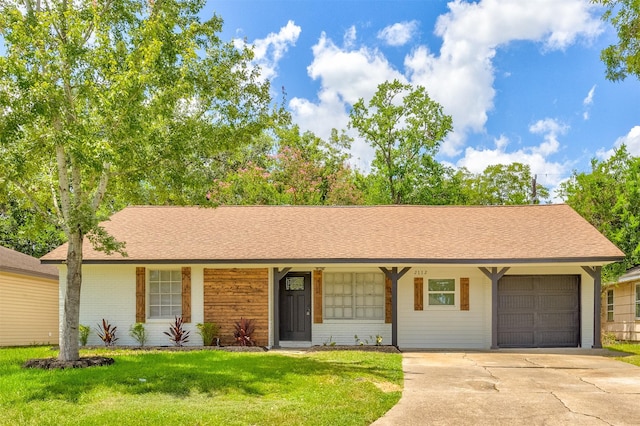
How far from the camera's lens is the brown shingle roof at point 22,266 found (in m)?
18.5

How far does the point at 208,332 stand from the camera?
16.2 m

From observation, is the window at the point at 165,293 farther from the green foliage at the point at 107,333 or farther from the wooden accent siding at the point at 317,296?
the wooden accent siding at the point at 317,296

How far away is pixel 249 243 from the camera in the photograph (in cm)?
1730

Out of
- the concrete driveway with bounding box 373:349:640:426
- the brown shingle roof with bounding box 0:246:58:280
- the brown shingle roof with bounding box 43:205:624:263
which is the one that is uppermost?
the brown shingle roof with bounding box 43:205:624:263

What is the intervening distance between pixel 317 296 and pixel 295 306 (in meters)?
0.72

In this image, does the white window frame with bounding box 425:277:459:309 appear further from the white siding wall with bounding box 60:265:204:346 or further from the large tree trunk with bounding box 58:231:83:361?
the large tree trunk with bounding box 58:231:83:361

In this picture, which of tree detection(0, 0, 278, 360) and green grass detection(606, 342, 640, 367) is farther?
green grass detection(606, 342, 640, 367)

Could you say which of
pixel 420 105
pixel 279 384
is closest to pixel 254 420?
pixel 279 384

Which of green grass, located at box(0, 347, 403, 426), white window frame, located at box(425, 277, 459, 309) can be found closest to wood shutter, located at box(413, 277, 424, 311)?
A: white window frame, located at box(425, 277, 459, 309)

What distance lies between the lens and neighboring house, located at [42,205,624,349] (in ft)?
53.5

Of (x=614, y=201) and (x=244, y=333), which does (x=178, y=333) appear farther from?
(x=614, y=201)

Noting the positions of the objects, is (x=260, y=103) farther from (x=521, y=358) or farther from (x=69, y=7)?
(x=521, y=358)

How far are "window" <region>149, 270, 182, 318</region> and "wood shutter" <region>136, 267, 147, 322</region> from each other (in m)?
0.33

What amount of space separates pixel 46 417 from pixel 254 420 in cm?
263
